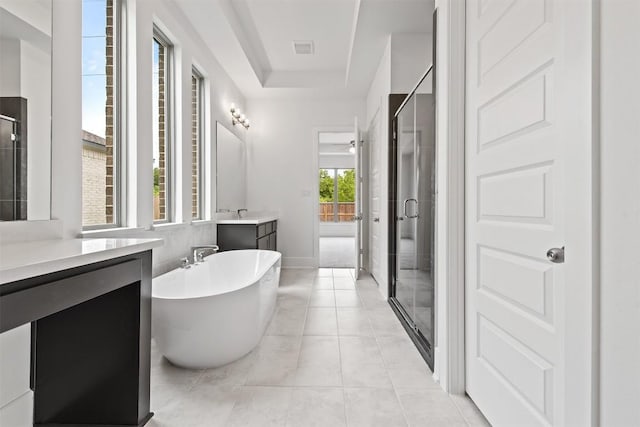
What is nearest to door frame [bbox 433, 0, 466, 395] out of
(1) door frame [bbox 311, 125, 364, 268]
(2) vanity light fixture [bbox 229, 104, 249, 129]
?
(2) vanity light fixture [bbox 229, 104, 249, 129]

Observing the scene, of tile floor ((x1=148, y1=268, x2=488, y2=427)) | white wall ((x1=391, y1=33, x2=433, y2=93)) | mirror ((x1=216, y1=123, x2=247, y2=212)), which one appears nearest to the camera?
tile floor ((x1=148, y1=268, x2=488, y2=427))

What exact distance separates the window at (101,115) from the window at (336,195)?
8.70 meters

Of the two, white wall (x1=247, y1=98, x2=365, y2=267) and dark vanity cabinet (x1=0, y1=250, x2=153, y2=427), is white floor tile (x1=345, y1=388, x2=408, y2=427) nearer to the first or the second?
dark vanity cabinet (x1=0, y1=250, x2=153, y2=427)

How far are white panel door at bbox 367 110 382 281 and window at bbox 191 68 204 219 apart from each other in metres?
2.07

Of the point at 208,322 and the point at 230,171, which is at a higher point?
the point at 230,171

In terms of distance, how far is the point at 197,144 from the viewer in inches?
145

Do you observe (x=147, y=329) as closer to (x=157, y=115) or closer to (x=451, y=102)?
(x=451, y=102)

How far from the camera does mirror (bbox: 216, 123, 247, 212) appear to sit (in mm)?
4074

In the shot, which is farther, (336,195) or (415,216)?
(336,195)

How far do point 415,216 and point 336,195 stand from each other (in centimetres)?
831

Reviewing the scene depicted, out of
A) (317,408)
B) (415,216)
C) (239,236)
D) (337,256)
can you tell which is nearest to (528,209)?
(317,408)

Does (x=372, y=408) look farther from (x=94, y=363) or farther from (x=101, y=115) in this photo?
(x=101, y=115)

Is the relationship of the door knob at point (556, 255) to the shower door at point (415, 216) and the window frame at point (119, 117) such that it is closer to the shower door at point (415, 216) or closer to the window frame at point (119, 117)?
the shower door at point (415, 216)

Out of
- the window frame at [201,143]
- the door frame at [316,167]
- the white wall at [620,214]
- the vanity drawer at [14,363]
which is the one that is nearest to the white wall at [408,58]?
the door frame at [316,167]
